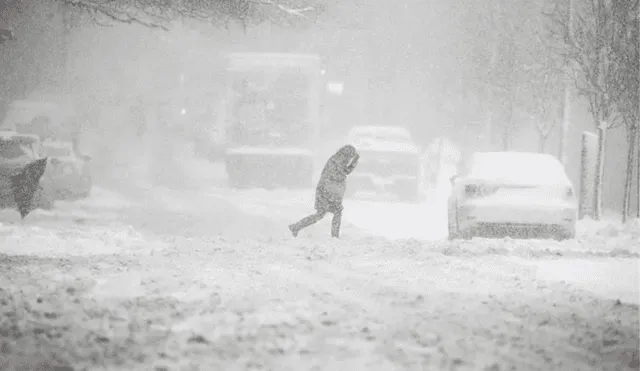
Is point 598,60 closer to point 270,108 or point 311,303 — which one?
point 311,303

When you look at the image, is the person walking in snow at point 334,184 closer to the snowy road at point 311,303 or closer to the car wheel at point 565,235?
the snowy road at point 311,303

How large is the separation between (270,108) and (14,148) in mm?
10426

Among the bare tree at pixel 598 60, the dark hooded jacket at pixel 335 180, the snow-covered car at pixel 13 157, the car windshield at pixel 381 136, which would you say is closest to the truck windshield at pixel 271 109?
the car windshield at pixel 381 136

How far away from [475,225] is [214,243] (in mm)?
4016

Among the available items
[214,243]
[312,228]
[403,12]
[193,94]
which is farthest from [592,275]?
[193,94]

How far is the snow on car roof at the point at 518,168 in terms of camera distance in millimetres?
12570

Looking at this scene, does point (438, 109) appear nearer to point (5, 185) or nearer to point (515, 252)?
point (5, 185)

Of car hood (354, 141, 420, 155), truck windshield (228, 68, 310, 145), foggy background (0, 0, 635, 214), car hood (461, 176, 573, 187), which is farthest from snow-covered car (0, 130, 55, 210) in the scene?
car hood (461, 176, 573, 187)

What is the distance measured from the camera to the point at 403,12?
1661 inches

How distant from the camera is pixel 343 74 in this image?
45594 mm

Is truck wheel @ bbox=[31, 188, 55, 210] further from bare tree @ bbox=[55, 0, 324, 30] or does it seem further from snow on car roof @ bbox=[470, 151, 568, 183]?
snow on car roof @ bbox=[470, 151, 568, 183]

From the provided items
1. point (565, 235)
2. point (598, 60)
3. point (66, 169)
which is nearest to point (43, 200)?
point (66, 169)

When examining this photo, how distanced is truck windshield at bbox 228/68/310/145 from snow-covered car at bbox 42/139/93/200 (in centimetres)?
662

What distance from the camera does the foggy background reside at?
2542 cm
